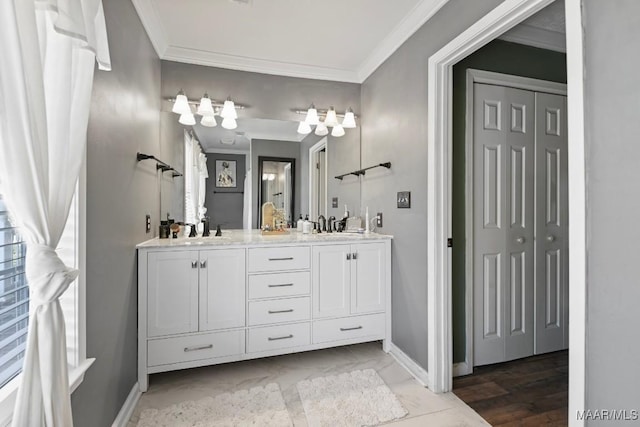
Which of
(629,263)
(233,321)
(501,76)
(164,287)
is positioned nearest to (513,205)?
(501,76)

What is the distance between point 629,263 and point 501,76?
5.56 ft

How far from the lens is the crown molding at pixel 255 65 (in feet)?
8.29

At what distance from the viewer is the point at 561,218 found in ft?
7.89

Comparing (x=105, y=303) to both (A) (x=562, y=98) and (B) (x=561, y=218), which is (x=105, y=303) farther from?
(A) (x=562, y=98)

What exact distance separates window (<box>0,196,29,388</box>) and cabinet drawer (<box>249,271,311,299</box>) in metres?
1.25

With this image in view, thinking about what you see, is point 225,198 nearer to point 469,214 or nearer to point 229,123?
point 229,123

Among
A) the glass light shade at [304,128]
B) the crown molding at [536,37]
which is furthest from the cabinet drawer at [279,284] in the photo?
the crown molding at [536,37]

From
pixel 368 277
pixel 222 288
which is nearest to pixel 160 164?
pixel 222 288

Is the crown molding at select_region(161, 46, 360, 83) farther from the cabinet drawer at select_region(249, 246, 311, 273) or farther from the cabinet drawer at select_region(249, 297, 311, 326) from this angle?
the cabinet drawer at select_region(249, 297, 311, 326)

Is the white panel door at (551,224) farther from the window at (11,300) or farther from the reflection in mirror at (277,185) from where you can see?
the window at (11,300)

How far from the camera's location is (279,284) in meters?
2.22

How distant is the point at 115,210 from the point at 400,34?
2200mm

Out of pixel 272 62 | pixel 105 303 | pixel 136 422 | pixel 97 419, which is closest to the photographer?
pixel 97 419

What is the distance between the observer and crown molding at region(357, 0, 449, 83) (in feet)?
6.42
